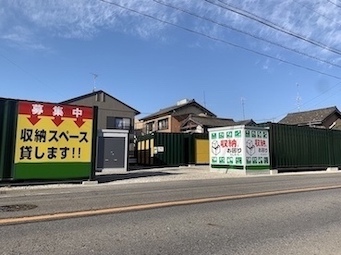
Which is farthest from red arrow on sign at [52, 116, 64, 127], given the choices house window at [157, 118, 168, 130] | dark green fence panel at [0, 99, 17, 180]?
house window at [157, 118, 168, 130]

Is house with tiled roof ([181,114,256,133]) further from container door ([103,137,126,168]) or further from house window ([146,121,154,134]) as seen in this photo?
container door ([103,137,126,168])

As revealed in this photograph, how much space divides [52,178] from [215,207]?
1032 centimetres

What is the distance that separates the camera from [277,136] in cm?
2670

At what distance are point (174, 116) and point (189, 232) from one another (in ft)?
177

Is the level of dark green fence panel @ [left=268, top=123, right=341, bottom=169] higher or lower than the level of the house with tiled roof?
lower

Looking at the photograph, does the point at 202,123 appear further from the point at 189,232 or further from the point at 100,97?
the point at 189,232

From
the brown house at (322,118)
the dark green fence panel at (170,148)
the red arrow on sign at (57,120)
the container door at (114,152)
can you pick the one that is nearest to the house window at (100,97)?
the dark green fence panel at (170,148)

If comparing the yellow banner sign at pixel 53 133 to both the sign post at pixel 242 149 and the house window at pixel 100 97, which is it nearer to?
the sign post at pixel 242 149

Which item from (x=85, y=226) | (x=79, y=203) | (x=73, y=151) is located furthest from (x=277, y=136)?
(x=85, y=226)

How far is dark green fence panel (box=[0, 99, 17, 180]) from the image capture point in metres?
15.6

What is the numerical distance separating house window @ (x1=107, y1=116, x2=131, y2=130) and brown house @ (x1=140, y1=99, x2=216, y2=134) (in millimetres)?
7591

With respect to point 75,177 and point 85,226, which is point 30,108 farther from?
point 85,226

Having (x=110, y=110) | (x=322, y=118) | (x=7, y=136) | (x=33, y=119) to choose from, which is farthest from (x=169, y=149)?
(x=322, y=118)

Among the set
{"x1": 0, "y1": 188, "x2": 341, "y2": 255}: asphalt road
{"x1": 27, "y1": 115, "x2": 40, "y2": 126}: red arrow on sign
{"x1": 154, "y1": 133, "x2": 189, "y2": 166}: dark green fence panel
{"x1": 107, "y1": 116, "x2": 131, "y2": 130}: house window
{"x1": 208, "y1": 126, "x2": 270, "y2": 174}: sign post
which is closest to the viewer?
{"x1": 0, "y1": 188, "x2": 341, "y2": 255}: asphalt road
